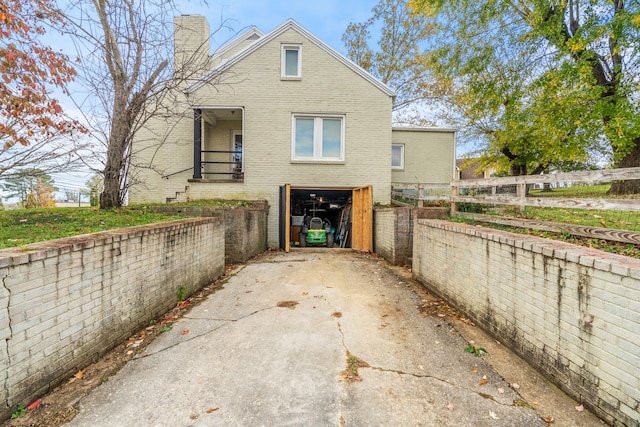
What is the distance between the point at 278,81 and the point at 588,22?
980cm

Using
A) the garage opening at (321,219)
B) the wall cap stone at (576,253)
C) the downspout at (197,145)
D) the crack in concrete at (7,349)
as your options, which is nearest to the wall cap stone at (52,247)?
the crack in concrete at (7,349)

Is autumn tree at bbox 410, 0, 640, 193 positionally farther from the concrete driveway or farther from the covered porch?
the concrete driveway

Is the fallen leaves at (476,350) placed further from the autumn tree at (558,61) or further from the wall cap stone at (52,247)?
the autumn tree at (558,61)

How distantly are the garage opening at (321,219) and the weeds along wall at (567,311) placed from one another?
7110 mm

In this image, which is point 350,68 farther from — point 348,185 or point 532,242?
point 532,242

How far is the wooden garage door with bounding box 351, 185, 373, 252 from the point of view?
9062mm

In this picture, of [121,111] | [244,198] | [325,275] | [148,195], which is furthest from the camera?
[148,195]

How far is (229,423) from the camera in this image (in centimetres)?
204

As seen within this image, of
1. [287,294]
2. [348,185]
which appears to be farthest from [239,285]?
[348,185]

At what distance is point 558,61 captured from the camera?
31.1 ft

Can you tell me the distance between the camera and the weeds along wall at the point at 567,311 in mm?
2004

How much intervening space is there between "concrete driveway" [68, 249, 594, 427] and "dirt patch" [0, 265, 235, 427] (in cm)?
10

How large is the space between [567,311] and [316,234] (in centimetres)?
930

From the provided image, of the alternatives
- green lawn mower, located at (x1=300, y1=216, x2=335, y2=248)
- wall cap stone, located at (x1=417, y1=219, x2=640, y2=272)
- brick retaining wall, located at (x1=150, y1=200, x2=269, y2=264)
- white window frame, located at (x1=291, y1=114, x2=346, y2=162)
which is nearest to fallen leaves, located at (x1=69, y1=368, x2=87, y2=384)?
wall cap stone, located at (x1=417, y1=219, x2=640, y2=272)
